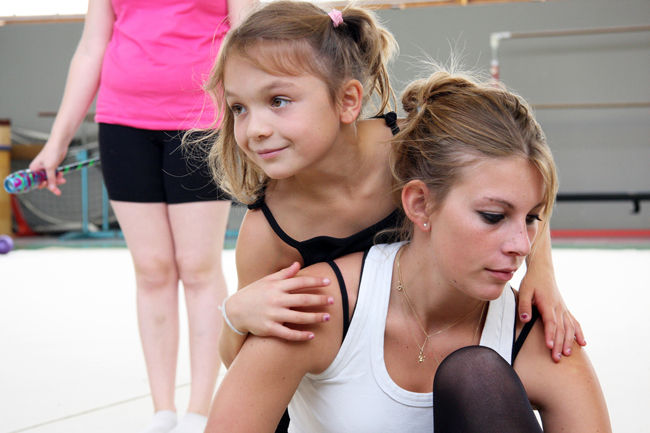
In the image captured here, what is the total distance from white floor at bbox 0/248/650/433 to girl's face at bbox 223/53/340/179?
0.81 m

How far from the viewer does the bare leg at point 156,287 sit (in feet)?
5.07

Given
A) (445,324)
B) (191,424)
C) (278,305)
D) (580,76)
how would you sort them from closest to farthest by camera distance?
(278,305) < (445,324) < (191,424) < (580,76)

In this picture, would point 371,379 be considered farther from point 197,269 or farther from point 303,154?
point 197,269

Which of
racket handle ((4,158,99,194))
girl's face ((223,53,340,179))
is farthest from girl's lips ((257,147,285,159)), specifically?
racket handle ((4,158,99,194))

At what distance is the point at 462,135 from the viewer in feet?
3.27

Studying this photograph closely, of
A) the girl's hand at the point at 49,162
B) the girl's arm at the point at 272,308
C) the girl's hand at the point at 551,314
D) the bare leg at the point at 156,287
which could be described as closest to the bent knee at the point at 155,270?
the bare leg at the point at 156,287

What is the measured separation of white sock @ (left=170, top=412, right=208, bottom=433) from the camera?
4.69 feet

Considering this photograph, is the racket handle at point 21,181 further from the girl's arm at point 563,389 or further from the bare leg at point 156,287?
the girl's arm at point 563,389

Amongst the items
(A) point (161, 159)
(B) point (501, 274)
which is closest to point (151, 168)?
(A) point (161, 159)

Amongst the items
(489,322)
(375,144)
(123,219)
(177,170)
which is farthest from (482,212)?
(123,219)

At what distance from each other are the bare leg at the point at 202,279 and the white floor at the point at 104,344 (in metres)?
0.20

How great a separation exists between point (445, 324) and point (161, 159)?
0.78 meters

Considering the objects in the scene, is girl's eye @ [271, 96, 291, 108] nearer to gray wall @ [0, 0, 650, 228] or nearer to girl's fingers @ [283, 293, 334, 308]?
girl's fingers @ [283, 293, 334, 308]

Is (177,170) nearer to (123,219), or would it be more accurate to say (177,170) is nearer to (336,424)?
(123,219)
